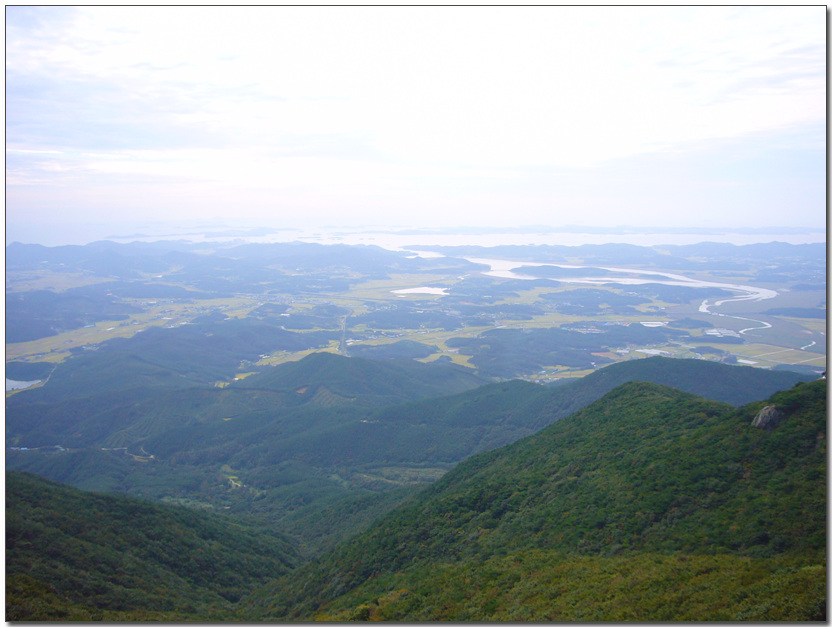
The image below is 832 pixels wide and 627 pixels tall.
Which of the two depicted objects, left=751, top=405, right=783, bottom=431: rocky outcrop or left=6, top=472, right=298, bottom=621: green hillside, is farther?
left=751, top=405, right=783, bottom=431: rocky outcrop

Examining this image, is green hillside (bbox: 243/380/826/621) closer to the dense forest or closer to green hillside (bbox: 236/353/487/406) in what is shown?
the dense forest

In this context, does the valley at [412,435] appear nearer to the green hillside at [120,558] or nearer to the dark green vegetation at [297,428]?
the green hillside at [120,558]

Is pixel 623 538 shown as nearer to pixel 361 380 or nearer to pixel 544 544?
pixel 544 544

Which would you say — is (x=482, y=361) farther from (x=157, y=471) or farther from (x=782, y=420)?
(x=782, y=420)

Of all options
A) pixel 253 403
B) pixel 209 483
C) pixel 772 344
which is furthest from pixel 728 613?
pixel 772 344

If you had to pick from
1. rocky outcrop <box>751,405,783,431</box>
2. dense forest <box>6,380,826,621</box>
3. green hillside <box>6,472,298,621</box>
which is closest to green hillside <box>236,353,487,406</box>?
green hillside <box>6,472,298,621</box>
